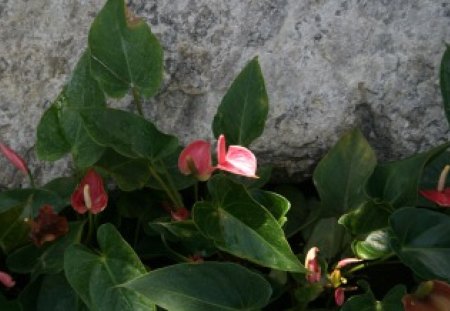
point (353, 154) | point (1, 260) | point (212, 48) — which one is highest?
point (212, 48)

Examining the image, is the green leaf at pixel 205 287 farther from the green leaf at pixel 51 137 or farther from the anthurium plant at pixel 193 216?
the green leaf at pixel 51 137

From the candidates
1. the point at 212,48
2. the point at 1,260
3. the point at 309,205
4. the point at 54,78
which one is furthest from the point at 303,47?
the point at 1,260

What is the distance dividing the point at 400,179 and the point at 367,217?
7cm

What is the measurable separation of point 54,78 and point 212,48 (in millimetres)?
243

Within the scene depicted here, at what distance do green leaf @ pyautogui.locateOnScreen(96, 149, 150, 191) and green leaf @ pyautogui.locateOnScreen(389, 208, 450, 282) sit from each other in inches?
13.9

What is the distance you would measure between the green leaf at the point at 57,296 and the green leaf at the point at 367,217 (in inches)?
15.1

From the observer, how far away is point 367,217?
1213 mm

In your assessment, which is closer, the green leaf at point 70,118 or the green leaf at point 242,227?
the green leaf at point 242,227

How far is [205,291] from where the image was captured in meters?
1.12

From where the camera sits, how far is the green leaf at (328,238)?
1304 mm

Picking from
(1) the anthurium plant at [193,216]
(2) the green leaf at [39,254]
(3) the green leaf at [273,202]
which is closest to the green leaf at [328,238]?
(1) the anthurium plant at [193,216]

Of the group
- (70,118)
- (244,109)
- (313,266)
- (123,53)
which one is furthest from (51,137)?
(313,266)

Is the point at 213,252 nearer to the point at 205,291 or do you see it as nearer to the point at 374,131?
the point at 205,291

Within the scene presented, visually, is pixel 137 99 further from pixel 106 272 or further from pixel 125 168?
pixel 106 272
